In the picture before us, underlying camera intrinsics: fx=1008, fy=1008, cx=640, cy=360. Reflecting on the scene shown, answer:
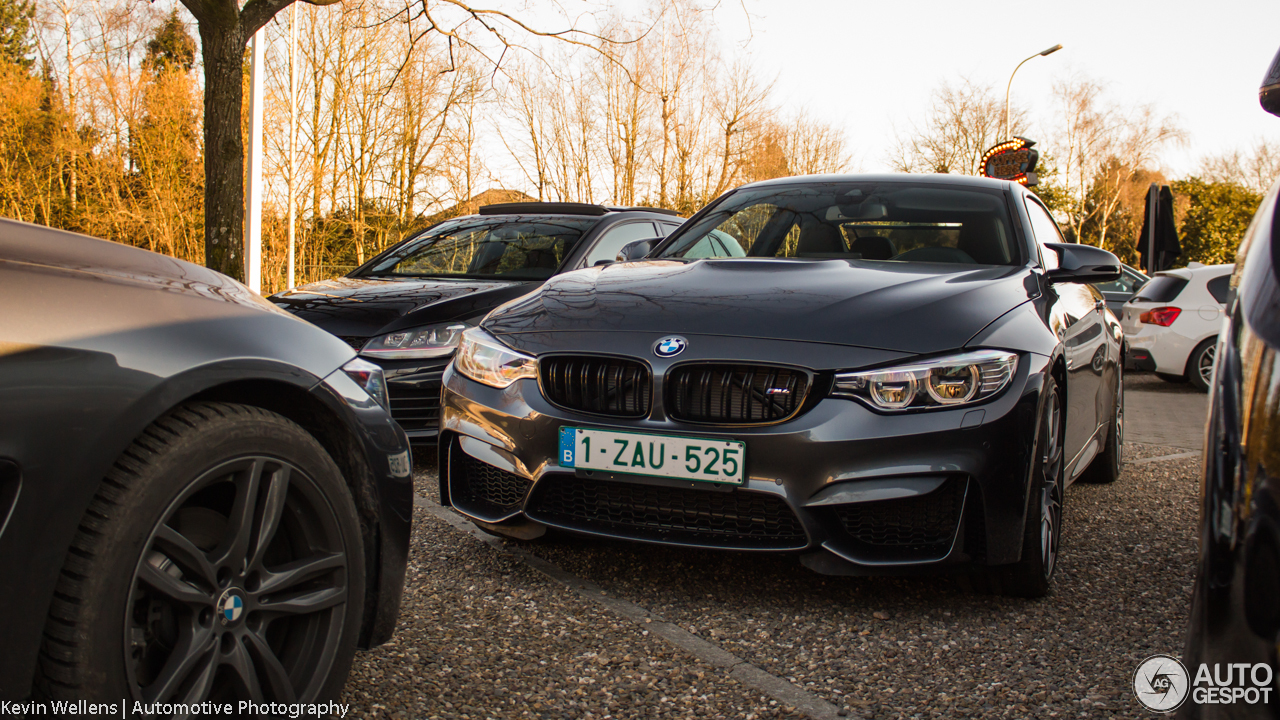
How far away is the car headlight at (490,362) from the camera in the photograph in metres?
3.25

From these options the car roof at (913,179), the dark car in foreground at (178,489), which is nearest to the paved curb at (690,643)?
the dark car in foreground at (178,489)

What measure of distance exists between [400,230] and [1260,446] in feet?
68.2

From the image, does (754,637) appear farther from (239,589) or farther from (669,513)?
(239,589)

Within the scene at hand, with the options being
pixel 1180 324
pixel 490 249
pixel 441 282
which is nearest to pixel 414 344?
pixel 441 282

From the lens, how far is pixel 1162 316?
1124cm

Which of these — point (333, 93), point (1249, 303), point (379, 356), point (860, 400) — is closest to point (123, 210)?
point (333, 93)

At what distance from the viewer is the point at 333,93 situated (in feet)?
66.2

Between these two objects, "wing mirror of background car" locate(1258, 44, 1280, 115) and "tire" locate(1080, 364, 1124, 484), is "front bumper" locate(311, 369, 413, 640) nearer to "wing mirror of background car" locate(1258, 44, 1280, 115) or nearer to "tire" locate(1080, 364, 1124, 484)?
"wing mirror of background car" locate(1258, 44, 1280, 115)

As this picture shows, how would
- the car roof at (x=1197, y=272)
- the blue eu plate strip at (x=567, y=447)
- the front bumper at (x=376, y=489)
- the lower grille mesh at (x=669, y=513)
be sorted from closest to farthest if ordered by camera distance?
the front bumper at (x=376, y=489), the lower grille mesh at (x=669, y=513), the blue eu plate strip at (x=567, y=447), the car roof at (x=1197, y=272)

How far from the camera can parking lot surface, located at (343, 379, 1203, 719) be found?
7.94ft

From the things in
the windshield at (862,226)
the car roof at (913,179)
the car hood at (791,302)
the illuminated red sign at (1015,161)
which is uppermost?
the illuminated red sign at (1015,161)

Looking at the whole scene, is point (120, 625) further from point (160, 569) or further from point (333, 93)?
point (333, 93)
